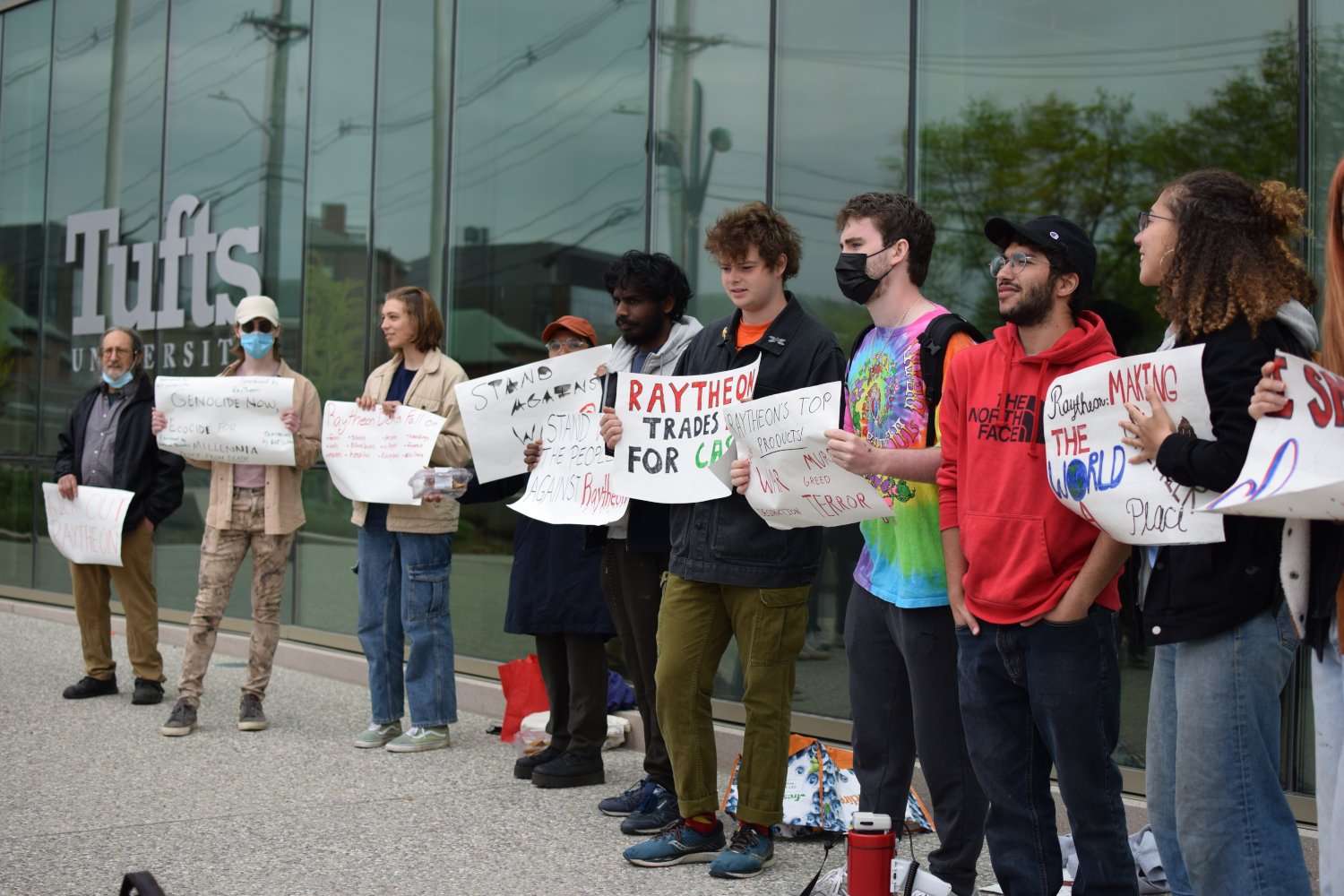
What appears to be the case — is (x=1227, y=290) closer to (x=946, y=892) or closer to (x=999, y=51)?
(x=946, y=892)

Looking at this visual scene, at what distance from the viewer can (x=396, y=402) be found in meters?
6.79

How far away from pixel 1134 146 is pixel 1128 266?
1.74 ft

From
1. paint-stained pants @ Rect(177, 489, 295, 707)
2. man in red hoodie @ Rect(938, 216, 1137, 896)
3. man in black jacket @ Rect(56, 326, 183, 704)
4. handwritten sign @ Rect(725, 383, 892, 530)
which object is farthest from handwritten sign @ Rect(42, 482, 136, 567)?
man in red hoodie @ Rect(938, 216, 1137, 896)

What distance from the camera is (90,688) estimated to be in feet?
27.1

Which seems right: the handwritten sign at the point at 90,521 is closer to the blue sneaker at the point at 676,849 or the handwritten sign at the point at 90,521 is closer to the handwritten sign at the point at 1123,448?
the blue sneaker at the point at 676,849

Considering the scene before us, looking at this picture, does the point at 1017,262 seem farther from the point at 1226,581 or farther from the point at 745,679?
the point at 745,679

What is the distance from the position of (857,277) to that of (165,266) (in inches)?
345

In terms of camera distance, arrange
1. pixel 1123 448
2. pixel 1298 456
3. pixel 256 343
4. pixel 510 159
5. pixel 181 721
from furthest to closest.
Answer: pixel 510 159
pixel 256 343
pixel 181 721
pixel 1123 448
pixel 1298 456

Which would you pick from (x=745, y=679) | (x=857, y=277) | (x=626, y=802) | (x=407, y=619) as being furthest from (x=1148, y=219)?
(x=407, y=619)

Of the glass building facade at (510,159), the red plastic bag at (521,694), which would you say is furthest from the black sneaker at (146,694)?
the red plastic bag at (521,694)

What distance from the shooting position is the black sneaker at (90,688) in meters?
8.21

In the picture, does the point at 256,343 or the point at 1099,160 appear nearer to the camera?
the point at 1099,160

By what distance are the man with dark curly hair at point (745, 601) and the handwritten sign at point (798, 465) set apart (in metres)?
0.13

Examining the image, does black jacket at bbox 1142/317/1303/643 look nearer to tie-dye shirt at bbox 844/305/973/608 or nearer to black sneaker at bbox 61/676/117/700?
tie-dye shirt at bbox 844/305/973/608
